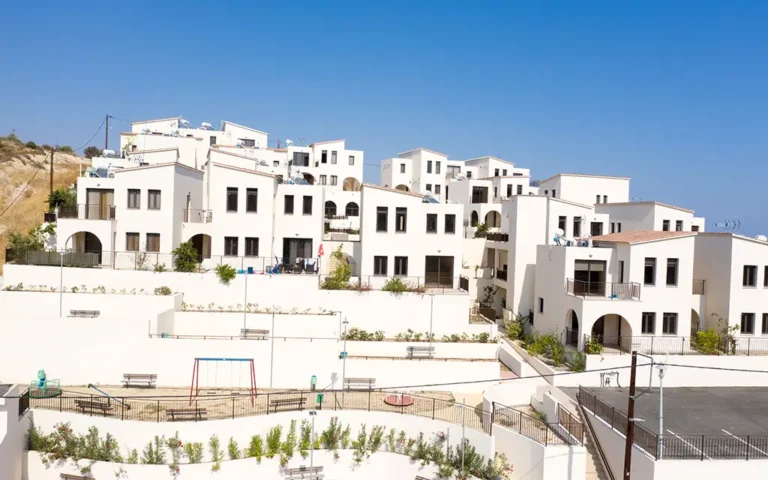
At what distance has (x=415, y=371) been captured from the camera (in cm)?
2845

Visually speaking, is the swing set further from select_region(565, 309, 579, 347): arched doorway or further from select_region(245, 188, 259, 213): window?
select_region(565, 309, 579, 347): arched doorway

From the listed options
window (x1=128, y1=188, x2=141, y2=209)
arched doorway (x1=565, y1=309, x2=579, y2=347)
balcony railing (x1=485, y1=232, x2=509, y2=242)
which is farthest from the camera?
balcony railing (x1=485, y1=232, x2=509, y2=242)

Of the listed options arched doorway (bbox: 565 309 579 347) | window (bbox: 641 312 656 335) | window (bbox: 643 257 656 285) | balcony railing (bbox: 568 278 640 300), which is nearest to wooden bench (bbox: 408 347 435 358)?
arched doorway (bbox: 565 309 579 347)

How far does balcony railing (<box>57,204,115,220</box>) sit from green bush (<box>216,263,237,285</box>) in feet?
26.9

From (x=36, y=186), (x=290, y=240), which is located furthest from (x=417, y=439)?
(x=36, y=186)

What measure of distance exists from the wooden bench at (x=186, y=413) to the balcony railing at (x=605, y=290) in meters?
19.7

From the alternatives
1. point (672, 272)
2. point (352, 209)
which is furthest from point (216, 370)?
point (352, 209)

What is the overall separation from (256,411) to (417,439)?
268 inches

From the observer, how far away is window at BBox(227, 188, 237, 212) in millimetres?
34750

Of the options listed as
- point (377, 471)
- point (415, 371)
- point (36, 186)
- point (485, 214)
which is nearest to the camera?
point (377, 471)

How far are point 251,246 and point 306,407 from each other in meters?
13.1

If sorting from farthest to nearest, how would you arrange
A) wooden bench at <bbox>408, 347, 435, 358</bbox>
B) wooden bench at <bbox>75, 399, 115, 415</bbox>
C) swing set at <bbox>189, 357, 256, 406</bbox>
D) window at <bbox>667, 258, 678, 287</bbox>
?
1. window at <bbox>667, 258, 678, 287</bbox>
2. wooden bench at <bbox>408, 347, 435, 358</bbox>
3. swing set at <bbox>189, 357, 256, 406</bbox>
4. wooden bench at <bbox>75, 399, 115, 415</bbox>

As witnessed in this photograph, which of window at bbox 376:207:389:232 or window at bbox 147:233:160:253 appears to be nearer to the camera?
window at bbox 147:233:160:253

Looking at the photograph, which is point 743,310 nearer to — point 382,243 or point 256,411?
point 382,243
